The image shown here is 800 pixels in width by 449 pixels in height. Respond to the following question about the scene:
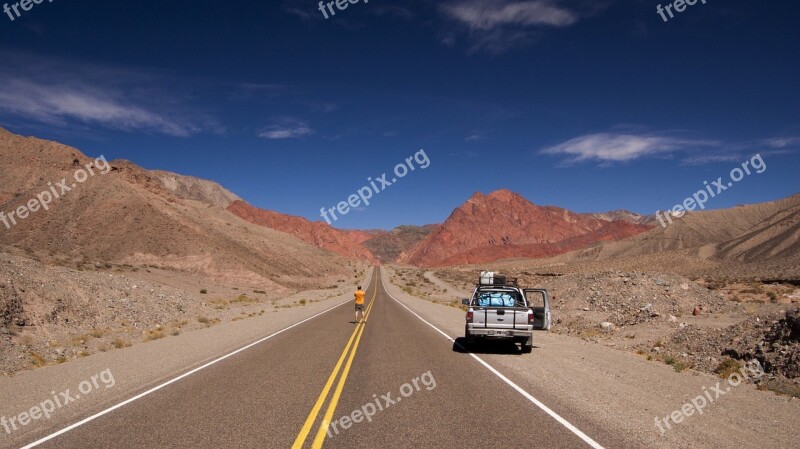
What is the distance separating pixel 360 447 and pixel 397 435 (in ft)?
2.23

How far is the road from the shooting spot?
20.8 feet

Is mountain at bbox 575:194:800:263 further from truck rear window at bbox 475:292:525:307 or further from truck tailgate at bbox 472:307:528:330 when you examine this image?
truck tailgate at bbox 472:307:528:330

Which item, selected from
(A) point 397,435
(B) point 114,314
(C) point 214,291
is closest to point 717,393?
(A) point 397,435

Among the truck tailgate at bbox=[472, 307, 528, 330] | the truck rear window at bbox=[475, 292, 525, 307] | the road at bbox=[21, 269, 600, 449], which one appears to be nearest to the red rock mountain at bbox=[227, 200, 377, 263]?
the truck rear window at bbox=[475, 292, 525, 307]

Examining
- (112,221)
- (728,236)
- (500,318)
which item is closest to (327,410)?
(500,318)

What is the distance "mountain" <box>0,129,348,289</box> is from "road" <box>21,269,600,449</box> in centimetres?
3518

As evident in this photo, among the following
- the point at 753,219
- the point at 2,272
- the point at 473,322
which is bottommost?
the point at 473,322

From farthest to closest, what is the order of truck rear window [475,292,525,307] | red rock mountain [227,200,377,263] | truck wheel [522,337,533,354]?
red rock mountain [227,200,377,263]
truck rear window [475,292,525,307]
truck wheel [522,337,533,354]

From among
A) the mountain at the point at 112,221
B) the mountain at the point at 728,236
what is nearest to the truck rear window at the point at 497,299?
the mountain at the point at 112,221

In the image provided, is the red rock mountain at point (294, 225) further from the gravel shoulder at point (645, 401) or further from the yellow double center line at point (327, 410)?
the gravel shoulder at point (645, 401)

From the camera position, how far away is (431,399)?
8.55 m

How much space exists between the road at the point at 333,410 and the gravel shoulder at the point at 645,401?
0.63 metres

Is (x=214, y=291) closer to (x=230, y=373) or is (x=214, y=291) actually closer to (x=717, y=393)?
(x=230, y=373)

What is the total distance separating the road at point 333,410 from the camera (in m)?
6.35
